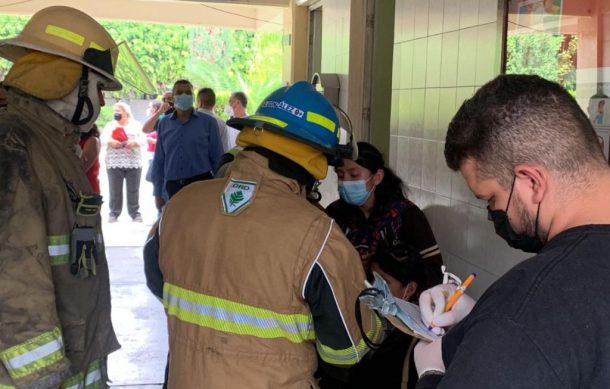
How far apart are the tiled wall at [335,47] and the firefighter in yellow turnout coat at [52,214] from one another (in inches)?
118

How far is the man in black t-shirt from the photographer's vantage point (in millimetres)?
901

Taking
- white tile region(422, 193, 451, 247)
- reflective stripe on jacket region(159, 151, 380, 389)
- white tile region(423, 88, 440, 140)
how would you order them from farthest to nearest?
white tile region(423, 88, 440, 140)
white tile region(422, 193, 451, 247)
reflective stripe on jacket region(159, 151, 380, 389)

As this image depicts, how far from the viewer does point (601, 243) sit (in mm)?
971

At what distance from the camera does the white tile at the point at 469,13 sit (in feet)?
9.70

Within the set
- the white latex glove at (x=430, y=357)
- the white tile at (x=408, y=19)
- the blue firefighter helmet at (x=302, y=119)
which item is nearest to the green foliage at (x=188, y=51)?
→ the white tile at (x=408, y=19)

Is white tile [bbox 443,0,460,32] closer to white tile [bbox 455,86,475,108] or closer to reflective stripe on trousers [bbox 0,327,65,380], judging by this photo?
white tile [bbox 455,86,475,108]

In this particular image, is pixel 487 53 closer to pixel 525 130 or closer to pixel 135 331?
pixel 525 130

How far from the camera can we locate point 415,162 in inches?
144

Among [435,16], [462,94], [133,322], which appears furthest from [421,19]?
[133,322]

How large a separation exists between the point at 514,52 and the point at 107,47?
62.0 inches

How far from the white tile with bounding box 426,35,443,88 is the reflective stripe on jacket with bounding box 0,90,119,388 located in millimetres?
1947

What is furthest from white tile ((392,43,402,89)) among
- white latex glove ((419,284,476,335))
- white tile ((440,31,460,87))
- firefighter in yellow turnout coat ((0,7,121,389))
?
white latex glove ((419,284,476,335))

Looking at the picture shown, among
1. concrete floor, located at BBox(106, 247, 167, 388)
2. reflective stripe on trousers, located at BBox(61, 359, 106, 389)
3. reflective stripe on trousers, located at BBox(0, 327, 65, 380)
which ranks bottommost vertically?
concrete floor, located at BBox(106, 247, 167, 388)

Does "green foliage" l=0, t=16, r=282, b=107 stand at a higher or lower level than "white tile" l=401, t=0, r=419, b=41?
higher
